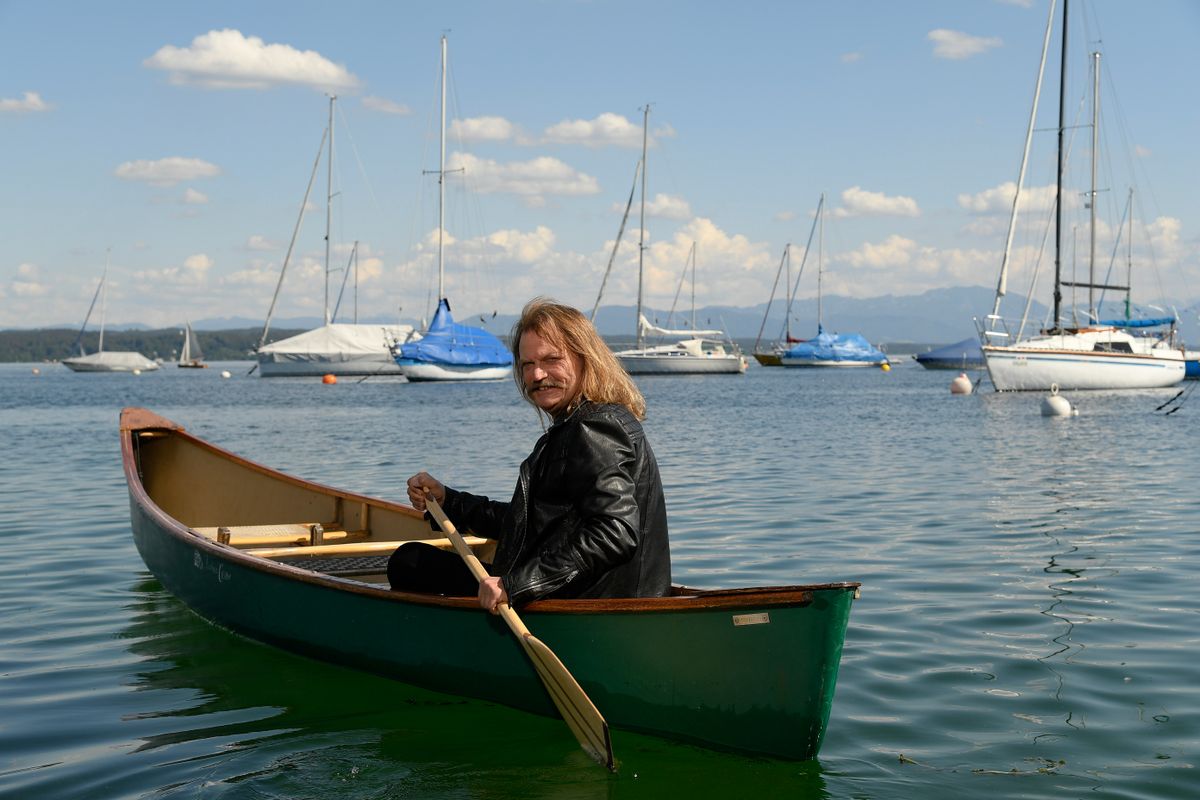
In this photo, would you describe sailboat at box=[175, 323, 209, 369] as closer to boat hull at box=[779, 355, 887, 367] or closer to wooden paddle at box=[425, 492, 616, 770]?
boat hull at box=[779, 355, 887, 367]

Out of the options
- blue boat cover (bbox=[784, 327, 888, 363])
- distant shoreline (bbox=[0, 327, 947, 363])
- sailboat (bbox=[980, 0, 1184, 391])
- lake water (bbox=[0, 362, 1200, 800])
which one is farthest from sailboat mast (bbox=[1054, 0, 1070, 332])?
distant shoreline (bbox=[0, 327, 947, 363])

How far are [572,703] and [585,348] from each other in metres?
1.47

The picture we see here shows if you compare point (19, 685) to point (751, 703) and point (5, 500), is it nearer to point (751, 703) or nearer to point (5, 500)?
point (751, 703)

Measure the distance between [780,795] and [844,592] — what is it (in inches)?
37.1

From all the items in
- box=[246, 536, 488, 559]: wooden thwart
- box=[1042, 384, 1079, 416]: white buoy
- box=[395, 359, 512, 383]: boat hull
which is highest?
box=[395, 359, 512, 383]: boat hull

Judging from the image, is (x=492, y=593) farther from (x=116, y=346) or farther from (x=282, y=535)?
(x=116, y=346)

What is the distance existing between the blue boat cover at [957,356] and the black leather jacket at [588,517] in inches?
3147

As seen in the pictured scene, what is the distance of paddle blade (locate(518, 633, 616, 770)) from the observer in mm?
4926

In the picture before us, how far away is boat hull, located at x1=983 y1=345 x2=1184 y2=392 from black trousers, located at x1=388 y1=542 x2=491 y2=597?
114ft

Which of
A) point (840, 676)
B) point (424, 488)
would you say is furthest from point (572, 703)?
point (840, 676)

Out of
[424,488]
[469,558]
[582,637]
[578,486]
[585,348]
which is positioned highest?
[585,348]

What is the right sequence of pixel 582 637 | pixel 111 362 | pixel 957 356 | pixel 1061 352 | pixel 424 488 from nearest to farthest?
pixel 582 637 → pixel 424 488 → pixel 1061 352 → pixel 957 356 → pixel 111 362

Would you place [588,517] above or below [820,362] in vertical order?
below

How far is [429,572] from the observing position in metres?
5.74
